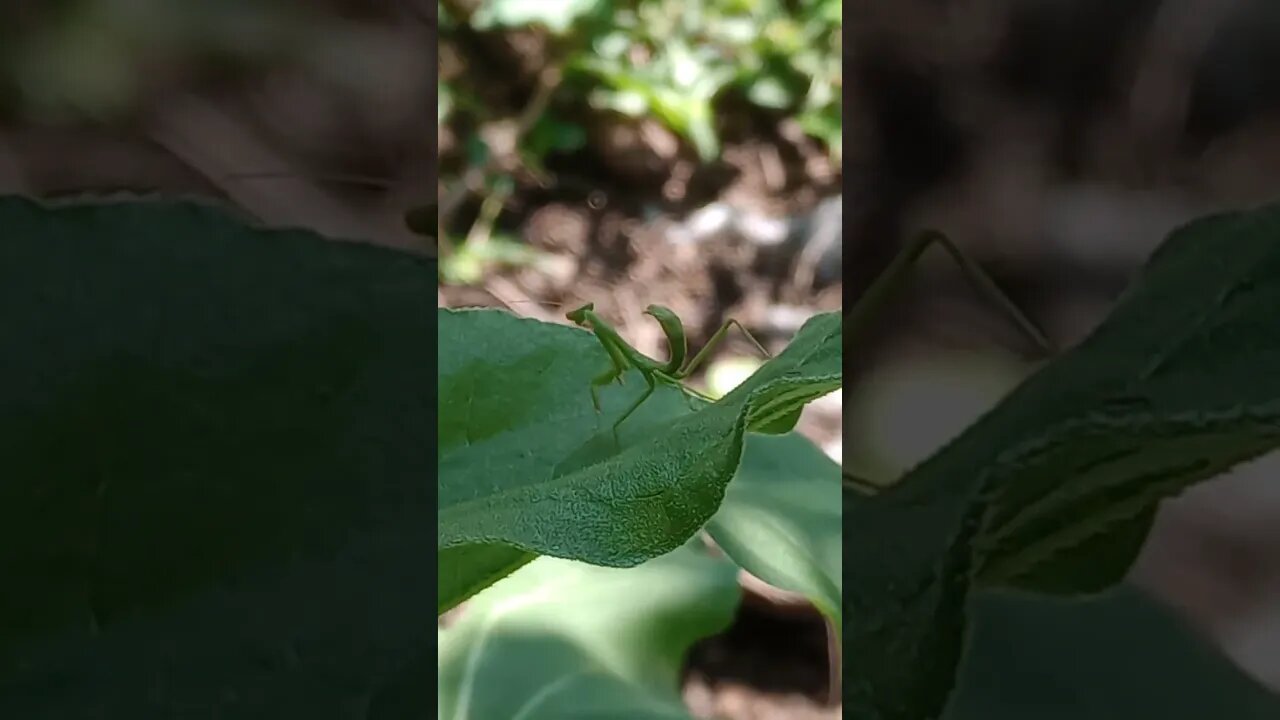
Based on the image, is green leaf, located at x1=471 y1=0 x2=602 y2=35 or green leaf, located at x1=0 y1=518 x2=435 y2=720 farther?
green leaf, located at x1=471 y1=0 x2=602 y2=35

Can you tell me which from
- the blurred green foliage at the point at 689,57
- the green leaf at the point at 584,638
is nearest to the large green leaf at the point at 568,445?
the green leaf at the point at 584,638

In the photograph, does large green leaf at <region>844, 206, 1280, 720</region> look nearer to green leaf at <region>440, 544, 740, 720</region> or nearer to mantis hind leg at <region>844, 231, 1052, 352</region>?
mantis hind leg at <region>844, 231, 1052, 352</region>

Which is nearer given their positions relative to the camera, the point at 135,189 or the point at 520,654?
the point at 135,189

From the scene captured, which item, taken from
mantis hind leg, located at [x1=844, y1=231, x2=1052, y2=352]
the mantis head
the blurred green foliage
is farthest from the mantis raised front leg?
the blurred green foliage

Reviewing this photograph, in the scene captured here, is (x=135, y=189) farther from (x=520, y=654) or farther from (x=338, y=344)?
(x=520, y=654)

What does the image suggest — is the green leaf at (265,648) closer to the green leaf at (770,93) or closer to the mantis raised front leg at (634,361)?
the mantis raised front leg at (634,361)

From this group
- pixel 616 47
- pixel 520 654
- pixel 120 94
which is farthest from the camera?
pixel 616 47

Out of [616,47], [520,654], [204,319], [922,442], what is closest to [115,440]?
[204,319]
